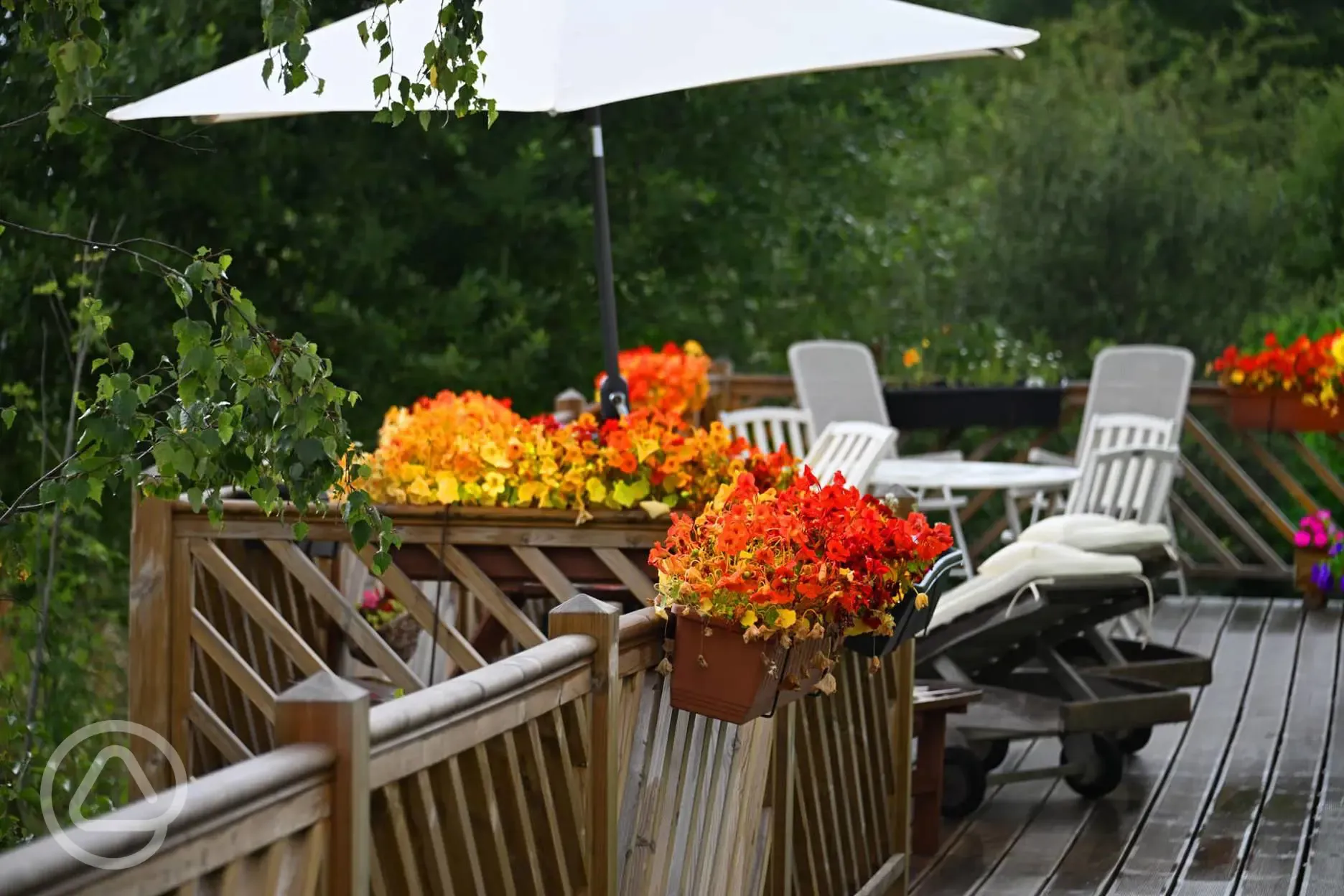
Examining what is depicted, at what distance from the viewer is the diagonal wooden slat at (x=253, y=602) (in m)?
3.71

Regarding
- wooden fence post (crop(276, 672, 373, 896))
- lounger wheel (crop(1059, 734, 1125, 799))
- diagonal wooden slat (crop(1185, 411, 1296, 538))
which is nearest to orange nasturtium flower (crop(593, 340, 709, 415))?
diagonal wooden slat (crop(1185, 411, 1296, 538))

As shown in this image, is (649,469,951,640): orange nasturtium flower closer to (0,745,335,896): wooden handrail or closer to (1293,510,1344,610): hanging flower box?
(0,745,335,896): wooden handrail

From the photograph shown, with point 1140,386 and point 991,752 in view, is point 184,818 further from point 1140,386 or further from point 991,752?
point 1140,386

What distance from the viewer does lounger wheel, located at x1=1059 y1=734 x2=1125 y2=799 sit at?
15.3 feet

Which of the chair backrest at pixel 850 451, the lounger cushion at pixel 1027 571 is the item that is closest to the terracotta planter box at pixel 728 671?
the lounger cushion at pixel 1027 571

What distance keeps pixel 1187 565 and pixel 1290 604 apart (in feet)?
1.71

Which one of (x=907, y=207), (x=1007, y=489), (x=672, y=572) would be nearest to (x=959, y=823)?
(x=672, y=572)

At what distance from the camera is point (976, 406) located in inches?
312

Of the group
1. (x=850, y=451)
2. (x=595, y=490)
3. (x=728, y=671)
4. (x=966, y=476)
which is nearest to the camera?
(x=728, y=671)

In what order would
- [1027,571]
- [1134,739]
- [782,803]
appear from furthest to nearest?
[1134,739] < [1027,571] < [782,803]

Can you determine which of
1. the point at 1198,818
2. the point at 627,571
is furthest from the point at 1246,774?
the point at 627,571

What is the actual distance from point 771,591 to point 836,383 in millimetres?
5312

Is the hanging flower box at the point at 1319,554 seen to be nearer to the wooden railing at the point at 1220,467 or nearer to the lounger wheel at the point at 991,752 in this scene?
the wooden railing at the point at 1220,467

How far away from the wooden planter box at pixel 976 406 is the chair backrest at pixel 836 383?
206 millimetres
